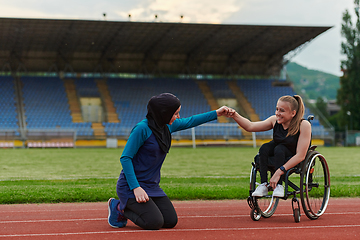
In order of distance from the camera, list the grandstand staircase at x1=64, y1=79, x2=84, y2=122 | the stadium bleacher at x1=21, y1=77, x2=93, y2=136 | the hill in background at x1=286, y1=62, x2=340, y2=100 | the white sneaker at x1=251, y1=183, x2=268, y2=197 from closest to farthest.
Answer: the white sneaker at x1=251, y1=183, x2=268, y2=197
the stadium bleacher at x1=21, y1=77, x2=93, y2=136
the grandstand staircase at x1=64, y1=79, x2=84, y2=122
the hill in background at x1=286, y1=62, x2=340, y2=100

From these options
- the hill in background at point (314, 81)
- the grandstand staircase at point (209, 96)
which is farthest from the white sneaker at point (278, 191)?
the hill in background at point (314, 81)

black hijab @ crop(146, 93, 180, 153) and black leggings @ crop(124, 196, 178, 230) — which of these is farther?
black leggings @ crop(124, 196, 178, 230)

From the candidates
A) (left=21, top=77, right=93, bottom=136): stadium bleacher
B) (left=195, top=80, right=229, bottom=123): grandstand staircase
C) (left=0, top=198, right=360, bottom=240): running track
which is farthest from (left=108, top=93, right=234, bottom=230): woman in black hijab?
(left=195, top=80, right=229, bottom=123): grandstand staircase

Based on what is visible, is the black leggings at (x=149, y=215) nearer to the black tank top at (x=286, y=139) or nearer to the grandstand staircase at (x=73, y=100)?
the black tank top at (x=286, y=139)

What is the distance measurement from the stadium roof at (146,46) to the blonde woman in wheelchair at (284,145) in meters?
28.5

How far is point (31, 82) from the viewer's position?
1510 inches

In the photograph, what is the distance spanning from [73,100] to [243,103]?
14.7 metres

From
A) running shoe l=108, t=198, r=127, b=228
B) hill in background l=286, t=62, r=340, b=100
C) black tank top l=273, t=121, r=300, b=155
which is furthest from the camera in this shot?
hill in background l=286, t=62, r=340, b=100

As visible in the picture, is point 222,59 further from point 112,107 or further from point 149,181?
point 149,181

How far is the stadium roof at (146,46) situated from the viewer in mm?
33562

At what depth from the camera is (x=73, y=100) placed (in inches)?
1453

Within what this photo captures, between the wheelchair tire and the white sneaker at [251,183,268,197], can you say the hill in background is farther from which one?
the white sneaker at [251,183,268,197]

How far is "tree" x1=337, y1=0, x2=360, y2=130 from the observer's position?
4275 cm

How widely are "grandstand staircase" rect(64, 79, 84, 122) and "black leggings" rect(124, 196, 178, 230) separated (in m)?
30.3
